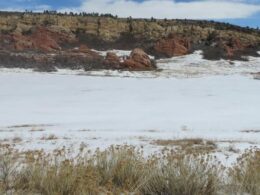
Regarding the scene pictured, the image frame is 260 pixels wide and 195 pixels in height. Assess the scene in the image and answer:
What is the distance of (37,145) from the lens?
11.6 metres

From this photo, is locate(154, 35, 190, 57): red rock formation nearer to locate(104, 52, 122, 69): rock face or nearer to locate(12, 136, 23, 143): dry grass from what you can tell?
locate(104, 52, 122, 69): rock face

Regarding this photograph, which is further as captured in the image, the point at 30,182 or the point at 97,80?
the point at 97,80

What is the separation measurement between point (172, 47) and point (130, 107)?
100 feet

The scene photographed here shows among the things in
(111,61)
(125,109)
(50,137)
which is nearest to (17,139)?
(50,137)

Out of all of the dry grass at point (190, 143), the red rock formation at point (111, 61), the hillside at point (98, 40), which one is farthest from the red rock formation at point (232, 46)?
the dry grass at point (190, 143)

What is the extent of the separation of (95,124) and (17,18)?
52361mm

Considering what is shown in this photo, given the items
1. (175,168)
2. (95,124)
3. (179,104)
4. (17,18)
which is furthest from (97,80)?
(17,18)

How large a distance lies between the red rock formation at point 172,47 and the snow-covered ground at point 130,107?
25.1 ft

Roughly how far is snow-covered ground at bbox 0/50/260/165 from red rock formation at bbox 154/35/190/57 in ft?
25.1

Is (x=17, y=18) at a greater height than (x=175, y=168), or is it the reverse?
(x=17, y=18)

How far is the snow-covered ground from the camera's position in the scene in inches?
527

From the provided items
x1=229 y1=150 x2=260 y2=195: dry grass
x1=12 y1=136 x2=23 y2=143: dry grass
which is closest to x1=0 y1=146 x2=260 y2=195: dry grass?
x1=229 y1=150 x2=260 y2=195: dry grass

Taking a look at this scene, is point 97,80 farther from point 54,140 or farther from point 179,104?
point 54,140

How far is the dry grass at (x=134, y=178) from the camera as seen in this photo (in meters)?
5.72
